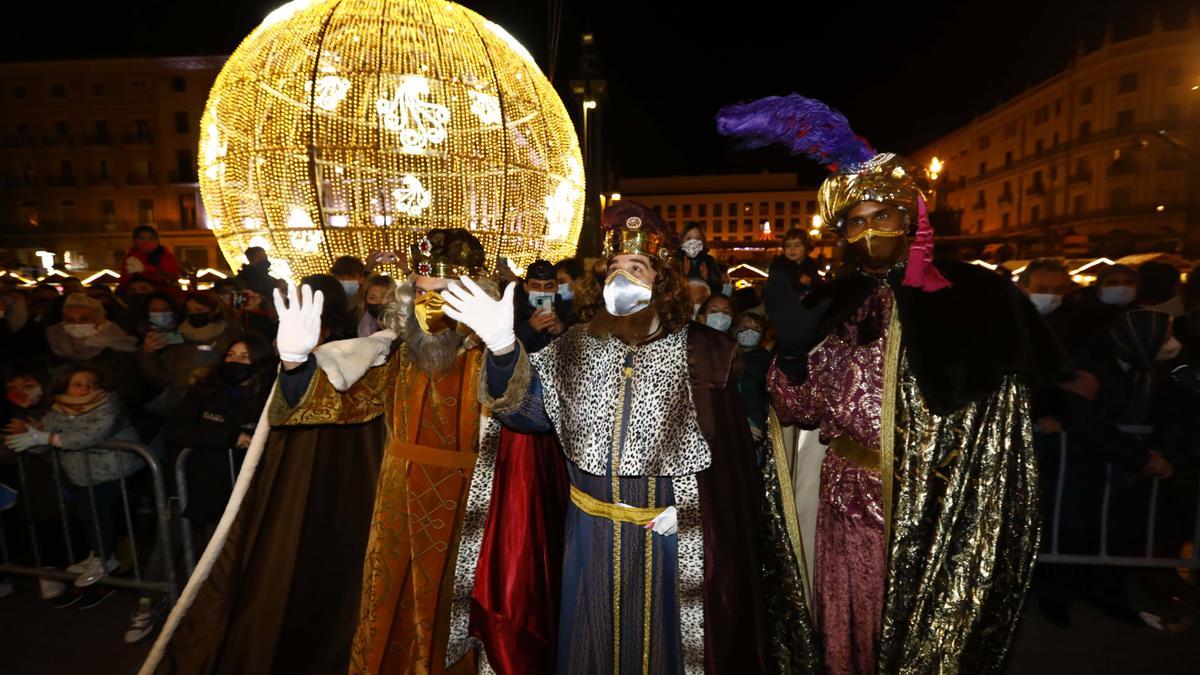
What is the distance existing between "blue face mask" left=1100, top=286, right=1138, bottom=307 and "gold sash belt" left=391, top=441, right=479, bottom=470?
4513 millimetres

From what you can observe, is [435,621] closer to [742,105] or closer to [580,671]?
[580,671]

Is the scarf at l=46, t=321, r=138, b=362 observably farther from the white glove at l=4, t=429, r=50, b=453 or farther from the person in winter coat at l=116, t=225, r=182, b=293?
the person in winter coat at l=116, t=225, r=182, b=293

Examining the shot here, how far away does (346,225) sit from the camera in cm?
605

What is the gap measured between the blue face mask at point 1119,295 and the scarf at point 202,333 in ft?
21.9

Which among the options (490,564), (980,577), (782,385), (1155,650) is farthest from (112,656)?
(1155,650)

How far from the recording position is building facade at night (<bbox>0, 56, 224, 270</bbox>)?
44.2m

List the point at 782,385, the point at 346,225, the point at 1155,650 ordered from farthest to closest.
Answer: the point at 346,225, the point at 1155,650, the point at 782,385

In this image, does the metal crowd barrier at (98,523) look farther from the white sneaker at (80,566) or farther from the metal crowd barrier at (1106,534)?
the metal crowd barrier at (1106,534)

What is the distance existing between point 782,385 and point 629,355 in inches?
29.4

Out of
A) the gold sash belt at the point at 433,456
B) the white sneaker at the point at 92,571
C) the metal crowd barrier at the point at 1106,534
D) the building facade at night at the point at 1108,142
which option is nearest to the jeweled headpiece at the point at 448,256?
the gold sash belt at the point at 433,456

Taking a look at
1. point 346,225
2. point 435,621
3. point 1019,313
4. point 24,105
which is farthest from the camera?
point 24,105

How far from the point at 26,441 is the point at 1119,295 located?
7392mm

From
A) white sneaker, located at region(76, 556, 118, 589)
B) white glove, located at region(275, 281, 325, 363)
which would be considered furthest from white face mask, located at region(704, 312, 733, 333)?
white sneaker, located at region(76, 556, 118, 589)

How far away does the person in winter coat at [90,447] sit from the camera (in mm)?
4379
